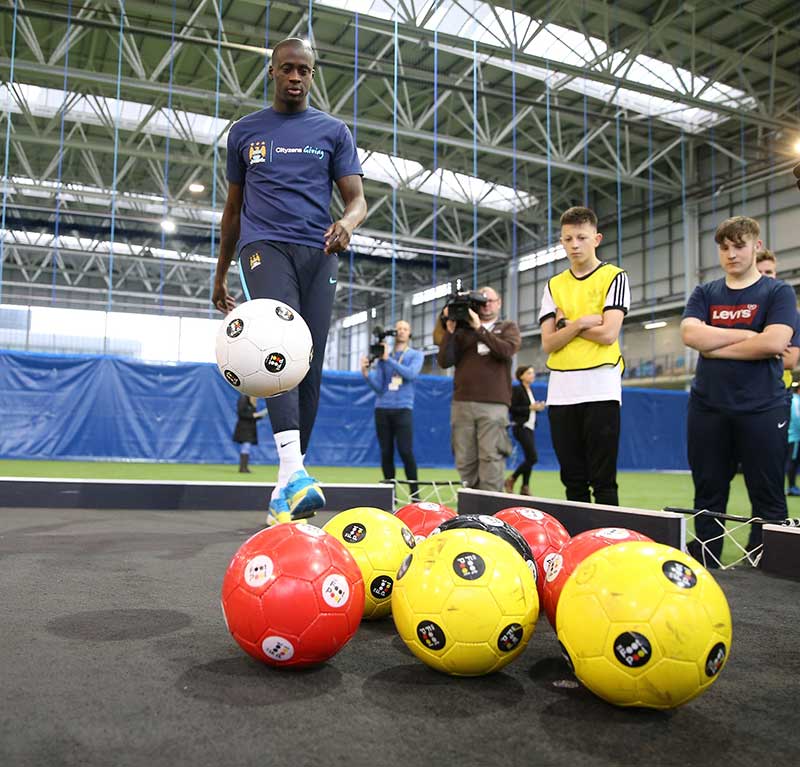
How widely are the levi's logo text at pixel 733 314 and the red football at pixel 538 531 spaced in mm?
1340

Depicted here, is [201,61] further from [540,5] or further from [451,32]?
[540,5]

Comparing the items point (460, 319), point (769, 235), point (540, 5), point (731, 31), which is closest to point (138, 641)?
point (460, 319)

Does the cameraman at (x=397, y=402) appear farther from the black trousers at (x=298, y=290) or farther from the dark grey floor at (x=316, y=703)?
the dark grey floor at (x=316, y=703)

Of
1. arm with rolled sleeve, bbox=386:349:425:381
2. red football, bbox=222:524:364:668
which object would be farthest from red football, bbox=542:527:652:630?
arm with rolled sleeve, bbox=386:349:425:381

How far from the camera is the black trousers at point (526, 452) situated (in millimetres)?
7148

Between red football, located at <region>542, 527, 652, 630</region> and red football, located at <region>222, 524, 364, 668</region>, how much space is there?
20.2 inches

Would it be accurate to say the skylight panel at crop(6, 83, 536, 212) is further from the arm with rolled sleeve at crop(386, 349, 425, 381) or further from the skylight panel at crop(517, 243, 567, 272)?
the arm with rolled sleeve at crop(386, 349, 425, 381)

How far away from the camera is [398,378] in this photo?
18.6 feet

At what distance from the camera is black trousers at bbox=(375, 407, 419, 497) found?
569 cm

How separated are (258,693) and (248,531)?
2.27m

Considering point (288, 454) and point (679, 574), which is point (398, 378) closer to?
point (288, 454)

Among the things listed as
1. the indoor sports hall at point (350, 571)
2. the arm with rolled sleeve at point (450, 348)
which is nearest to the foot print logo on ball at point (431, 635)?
the indoor sports hall at point (350, 571)

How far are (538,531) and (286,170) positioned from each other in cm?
167

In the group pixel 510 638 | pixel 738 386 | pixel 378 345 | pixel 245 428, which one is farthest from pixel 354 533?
pixel 245 428
